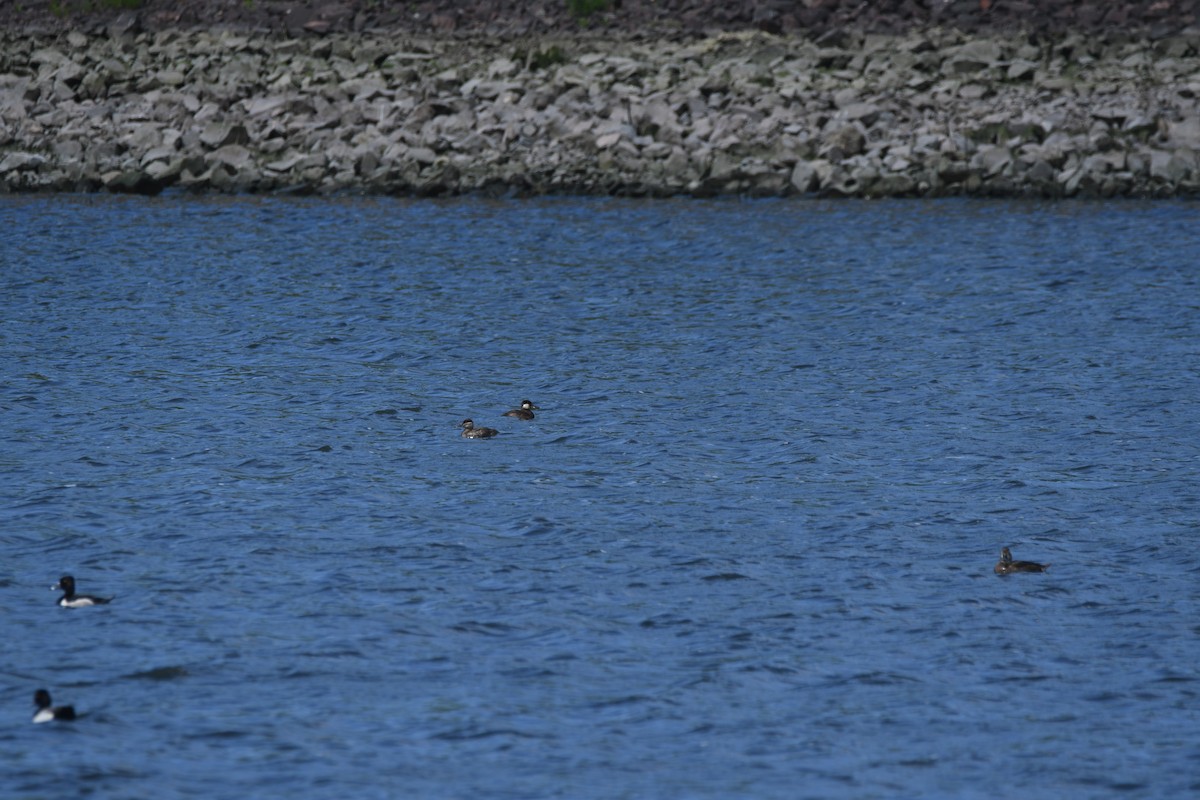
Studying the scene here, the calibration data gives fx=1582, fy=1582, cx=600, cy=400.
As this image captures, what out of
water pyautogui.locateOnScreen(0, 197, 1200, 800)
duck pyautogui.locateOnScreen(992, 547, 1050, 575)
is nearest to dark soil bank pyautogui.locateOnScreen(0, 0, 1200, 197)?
water pyautogui.locateOnScreen(0, 197, 1200, 800)

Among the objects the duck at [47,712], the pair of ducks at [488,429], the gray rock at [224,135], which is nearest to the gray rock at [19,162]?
the gray rock at [224,135]

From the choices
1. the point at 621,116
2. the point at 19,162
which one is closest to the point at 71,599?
the point at 621,116

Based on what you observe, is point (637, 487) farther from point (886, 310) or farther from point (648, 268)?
point (648, 268)

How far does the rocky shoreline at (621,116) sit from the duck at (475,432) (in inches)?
815

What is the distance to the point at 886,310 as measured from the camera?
29.6m

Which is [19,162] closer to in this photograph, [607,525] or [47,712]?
[607,525]

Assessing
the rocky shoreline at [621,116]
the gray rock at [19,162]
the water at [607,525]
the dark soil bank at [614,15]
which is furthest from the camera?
the dark soil bank at [614,15]

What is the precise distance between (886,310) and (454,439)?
11204mm

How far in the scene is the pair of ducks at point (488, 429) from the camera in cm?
2127

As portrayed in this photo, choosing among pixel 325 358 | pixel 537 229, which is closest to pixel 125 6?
pixel 537 229

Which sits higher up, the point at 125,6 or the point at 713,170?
the point at 125,6

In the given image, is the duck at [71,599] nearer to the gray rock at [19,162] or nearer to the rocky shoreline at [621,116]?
the rocky shoreline at [621,116]

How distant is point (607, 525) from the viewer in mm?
17578

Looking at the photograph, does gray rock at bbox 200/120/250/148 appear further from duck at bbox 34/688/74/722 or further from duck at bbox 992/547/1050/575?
duck at bbox 34/688/74/722
